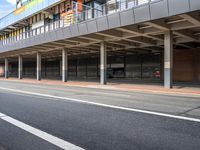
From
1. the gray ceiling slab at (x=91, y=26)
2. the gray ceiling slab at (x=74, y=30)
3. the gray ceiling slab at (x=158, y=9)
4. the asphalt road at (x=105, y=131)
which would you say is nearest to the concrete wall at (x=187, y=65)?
the gray ceiling slab at (x=91, y=26)

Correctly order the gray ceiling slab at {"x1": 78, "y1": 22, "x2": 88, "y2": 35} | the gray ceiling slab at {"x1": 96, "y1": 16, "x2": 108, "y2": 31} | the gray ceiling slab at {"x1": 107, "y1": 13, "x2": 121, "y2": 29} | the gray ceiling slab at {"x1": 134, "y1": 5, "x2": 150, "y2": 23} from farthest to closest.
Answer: the gray ceiling slab at {"x1": 78, "y1": 22, "x2": 88, "y2": 35} < the gray ceiling slab at {"x1": 96, "y1": 16, "x2": 108, "y2": 31} < the gray ceiling slab at {"x1": 107, "y1": 13, "x2": 121, "y2": 29} < the gray ceiling slab at {"x1": 134, "y1": 5, "x2": 150, "y2": 23}

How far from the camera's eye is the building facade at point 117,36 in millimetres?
18656

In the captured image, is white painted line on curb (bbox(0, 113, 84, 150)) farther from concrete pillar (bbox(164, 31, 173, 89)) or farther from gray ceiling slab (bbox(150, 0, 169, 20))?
concrete pillar (bbox(164, 31, 173, 89))

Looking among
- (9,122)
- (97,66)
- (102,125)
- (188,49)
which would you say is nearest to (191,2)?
(102,125)

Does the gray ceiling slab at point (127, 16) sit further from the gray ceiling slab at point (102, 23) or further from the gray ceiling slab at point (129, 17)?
the gray ceiling slab at point (102, 23)

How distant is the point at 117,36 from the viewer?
79.5ft

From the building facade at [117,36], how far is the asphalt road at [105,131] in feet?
35.6

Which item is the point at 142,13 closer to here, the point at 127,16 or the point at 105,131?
the point at 127,16

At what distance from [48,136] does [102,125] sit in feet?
5.52

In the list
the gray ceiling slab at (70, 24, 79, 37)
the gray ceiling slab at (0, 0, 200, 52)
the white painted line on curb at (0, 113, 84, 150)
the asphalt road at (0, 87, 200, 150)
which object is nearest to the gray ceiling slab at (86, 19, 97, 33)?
the gray ceiling slab at (0, 0, 200, 52)

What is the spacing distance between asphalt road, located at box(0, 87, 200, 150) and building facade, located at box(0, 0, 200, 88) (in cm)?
1085

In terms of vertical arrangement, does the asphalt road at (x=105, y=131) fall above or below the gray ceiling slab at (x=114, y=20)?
below

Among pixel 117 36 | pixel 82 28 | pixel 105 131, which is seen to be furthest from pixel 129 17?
pixel 105 131

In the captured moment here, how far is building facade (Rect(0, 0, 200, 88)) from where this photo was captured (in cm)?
1866
